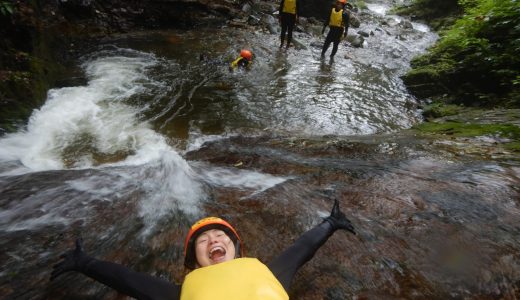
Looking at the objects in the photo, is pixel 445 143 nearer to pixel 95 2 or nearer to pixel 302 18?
pixel 95 2

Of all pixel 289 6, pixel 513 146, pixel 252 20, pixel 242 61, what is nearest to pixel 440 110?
pixel 513 146

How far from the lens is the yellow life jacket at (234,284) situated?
2.14 m

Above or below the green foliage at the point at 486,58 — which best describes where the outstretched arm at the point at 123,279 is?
below

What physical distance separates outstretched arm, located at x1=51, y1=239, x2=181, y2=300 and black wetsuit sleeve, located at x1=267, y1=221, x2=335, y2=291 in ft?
2.68

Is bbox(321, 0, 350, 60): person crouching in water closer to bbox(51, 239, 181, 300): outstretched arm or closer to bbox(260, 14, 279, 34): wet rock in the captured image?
bbox(260, 14, 279, 34): wet rock

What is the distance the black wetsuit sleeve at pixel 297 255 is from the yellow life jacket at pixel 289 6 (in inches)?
418

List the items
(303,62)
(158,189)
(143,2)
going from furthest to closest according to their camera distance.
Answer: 1. (143,2)
2. (303,62)
3. (158,189)

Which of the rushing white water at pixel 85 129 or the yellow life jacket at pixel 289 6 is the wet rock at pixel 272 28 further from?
the rushing white water at pixel 85 129

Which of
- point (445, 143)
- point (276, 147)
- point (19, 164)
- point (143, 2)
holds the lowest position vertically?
point (19, 164)

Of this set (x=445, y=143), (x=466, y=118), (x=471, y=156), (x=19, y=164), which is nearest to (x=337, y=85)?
(x=466, y=118)

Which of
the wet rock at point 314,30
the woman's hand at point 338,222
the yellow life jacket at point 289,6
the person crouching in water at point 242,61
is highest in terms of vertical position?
the yellow life jacket at point 289,6

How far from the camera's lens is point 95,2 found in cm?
1163

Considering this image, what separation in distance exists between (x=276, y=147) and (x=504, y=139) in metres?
3.64

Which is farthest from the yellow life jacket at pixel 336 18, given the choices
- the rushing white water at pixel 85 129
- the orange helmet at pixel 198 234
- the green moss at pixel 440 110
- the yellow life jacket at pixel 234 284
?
the yellow life jacket at pixel 234 284
